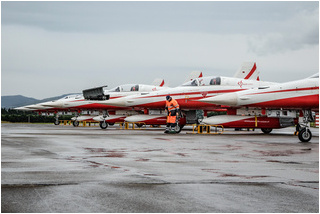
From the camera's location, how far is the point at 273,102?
18328 millimetres

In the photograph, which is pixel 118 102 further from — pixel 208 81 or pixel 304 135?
pixel 304 135

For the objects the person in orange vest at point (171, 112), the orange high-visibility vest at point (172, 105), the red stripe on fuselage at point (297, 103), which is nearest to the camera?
the red stripe on fuselage at point (297, 103)

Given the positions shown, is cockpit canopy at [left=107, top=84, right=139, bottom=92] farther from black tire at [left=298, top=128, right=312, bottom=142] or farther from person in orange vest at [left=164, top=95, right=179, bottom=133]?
black tire at [left=298, top=128, right=312, bottom=142]

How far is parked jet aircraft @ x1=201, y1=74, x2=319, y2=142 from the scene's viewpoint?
57.6 feet

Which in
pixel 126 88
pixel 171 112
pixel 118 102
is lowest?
pixel 171 112

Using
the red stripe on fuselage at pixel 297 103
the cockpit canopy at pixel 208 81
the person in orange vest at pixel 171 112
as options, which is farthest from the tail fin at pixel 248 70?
the red stripe on fuselage at pixel 297 103

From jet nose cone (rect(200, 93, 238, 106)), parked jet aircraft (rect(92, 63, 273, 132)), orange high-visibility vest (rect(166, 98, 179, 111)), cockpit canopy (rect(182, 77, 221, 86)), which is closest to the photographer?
jet nose cone (rect(200, 93, 238, 106))

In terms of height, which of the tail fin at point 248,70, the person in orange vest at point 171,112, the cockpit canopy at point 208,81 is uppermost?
the tail fin at point 248,70

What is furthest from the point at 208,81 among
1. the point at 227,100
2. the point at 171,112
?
the point at 227,100

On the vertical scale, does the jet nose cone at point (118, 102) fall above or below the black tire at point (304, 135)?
above

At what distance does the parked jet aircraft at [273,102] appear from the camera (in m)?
17.5

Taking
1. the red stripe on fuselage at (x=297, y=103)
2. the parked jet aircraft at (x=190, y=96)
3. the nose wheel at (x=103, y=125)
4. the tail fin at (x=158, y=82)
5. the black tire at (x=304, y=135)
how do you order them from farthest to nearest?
the tail fin at (x=158, y=82) → the nose wheel at (x=103, y=125) → the parked jet aircraft at (x=190, y=96) → the red stripe on fuselage at (x=297, y=103) → the black tire at (x=304, y=135)

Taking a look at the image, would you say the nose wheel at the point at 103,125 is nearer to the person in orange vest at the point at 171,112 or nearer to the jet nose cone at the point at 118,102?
the jet nose cone at the point at 118,102

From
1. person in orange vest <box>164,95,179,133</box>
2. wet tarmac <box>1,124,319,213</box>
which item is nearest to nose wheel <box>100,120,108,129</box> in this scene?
person in orange vest <box>164,95,179,133</box>
